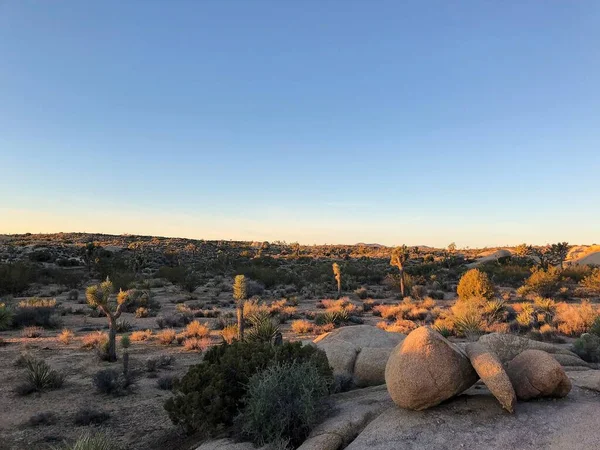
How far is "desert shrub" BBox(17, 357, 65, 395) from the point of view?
10289 mm

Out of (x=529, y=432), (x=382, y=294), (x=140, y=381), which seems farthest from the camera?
(x=382, y=294)

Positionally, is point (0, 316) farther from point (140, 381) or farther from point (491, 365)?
point (491, 365)

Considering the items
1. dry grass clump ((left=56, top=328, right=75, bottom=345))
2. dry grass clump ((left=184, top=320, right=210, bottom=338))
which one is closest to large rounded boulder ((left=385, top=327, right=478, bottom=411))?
dry grass clump ((left=184, top=320, right=210, bottom=338))

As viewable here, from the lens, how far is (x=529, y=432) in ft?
17.8

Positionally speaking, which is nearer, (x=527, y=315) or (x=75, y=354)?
(x=75, y=354)

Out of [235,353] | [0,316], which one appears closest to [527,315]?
[235,353]

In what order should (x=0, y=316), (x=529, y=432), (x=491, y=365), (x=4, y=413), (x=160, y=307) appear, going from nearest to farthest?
(x=529, y=432) < (x=491, y=365) < (x=4, y=413) < (x=0, y=316) < (x=160, y=307)

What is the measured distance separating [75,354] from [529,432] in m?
13.7

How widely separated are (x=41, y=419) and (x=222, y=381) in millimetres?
4500

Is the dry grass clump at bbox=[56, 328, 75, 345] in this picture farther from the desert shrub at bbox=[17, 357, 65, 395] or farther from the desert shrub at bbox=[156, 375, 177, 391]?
the desert shrub at bbox=[156, 375, 177, 391]

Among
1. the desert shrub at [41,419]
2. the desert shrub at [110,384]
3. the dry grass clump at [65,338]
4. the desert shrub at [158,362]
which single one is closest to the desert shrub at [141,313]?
the dry grass clump at [65,338]

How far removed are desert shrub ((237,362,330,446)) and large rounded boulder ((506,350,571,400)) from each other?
124 inches

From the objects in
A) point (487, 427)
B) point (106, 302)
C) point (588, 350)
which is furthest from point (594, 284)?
point (106, 302)

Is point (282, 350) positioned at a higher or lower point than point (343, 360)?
higher
